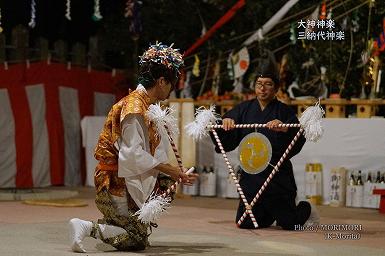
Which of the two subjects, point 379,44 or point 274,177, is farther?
point 379,44

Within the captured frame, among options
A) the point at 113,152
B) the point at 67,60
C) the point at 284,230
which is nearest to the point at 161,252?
the point at 113,152

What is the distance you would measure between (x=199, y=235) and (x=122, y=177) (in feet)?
3.72

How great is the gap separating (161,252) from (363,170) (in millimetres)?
3987

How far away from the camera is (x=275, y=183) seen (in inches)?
267

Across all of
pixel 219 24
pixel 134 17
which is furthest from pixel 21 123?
pixel 219 24

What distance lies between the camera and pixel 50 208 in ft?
26.5

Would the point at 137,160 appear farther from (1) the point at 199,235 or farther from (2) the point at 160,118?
(1) the point at 199,235

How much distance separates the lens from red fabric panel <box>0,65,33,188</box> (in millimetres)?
10141

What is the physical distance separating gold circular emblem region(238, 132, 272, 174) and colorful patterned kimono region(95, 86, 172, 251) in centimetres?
153

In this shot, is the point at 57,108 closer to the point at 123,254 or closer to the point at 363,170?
the point at 363,170

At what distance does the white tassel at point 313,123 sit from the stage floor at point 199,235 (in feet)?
2.47

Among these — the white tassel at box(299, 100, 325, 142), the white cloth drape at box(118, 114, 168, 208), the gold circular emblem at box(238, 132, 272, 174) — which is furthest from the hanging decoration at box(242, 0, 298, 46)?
the white cloth drape at box(118, 114, 168, 208)

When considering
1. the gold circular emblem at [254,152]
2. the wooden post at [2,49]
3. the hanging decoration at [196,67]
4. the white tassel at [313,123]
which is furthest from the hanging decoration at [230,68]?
the white tassel at [313,123]

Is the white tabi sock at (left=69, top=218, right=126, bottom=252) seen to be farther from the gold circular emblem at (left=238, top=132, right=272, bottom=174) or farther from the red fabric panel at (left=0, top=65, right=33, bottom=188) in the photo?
the red fabric panel at (left=0, top=65, right=33, bottom=188)
